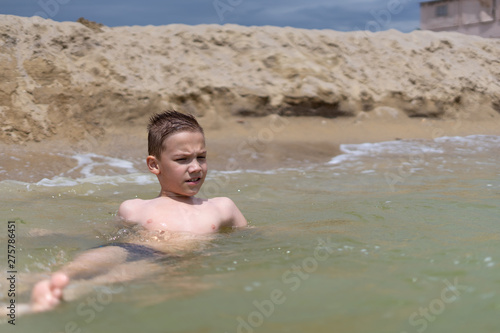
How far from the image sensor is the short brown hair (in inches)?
122

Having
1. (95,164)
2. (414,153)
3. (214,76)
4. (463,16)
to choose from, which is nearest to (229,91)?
(214,76)

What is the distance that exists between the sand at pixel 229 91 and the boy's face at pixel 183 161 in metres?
3.38

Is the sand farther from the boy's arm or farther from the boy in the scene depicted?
the boy's arm

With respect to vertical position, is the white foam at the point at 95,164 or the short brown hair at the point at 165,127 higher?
the short brown hair at the point at 165,127

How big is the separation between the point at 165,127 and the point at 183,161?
0.22 m

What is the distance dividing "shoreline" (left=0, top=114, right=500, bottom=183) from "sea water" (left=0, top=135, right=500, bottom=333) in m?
1.34

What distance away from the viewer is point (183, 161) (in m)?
3.08

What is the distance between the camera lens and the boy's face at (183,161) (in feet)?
10.0

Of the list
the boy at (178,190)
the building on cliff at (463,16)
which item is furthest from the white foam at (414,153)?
the building on cliff at (463,16)

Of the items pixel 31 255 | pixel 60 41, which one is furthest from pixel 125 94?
pixel 31 255

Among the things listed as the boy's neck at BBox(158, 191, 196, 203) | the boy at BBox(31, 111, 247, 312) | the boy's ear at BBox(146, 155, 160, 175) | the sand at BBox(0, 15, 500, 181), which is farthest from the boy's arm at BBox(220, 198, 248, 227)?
the sand at BBox(0, 15, 500, 181)

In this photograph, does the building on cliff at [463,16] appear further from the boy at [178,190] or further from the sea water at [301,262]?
the boy at [178,190]

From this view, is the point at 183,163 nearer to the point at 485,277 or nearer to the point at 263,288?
the point at 263,288

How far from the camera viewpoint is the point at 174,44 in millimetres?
8891
